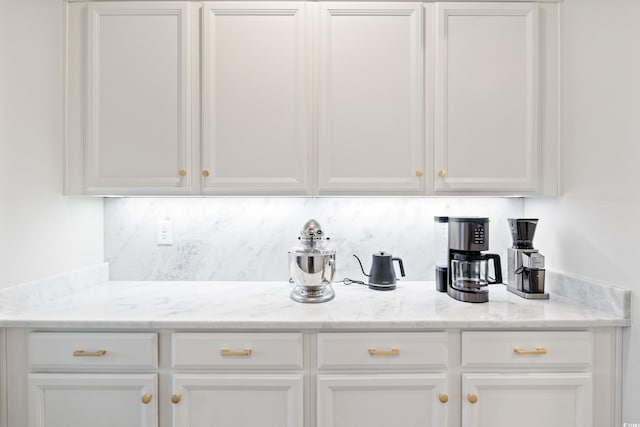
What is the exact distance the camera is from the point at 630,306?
1285mm

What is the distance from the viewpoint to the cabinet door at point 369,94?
61.3 inches

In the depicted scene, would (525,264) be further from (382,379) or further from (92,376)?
(92,376)

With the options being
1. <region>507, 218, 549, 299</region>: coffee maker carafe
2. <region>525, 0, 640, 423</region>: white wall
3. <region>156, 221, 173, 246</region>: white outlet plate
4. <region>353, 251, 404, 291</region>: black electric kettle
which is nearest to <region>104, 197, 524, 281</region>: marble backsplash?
<region>156, 221, 173, 246</region>: white outlet plate

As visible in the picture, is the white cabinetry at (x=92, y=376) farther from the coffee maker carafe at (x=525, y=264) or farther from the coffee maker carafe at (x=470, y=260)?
the coffee maker carafe at (x=525, y=264)

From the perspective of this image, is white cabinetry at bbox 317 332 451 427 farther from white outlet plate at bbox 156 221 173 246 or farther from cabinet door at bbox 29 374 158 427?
white outlet plate at bbox 156 221 173 246

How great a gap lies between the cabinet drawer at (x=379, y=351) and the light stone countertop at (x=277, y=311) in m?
0.05

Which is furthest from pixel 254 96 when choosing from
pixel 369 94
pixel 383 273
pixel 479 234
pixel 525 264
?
pixel 525 264

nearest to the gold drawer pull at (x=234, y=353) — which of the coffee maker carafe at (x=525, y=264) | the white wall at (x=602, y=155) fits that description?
the coffee maker carafe at (x=525, y=264)

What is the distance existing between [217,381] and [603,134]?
1.79 metres

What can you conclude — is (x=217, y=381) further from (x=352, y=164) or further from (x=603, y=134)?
(x=603, y=134)

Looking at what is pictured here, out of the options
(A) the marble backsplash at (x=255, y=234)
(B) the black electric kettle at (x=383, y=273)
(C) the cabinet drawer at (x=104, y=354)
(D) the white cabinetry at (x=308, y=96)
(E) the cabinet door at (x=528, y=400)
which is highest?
(D) the white cabinetry at (x=308, y=96)

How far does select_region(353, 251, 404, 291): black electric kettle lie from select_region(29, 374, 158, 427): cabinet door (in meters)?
1.04

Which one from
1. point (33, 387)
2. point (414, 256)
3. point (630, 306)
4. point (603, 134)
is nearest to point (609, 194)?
point (603, 134)

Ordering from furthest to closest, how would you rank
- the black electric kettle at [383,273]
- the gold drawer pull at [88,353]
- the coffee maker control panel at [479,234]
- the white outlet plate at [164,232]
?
1. the white outlet plate at [164,232]
2. the black electric kettle at [383,273]
3. the coffee maker control panel at [479,234]
4. the gold drawer pull at [88,353]
